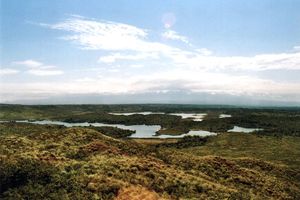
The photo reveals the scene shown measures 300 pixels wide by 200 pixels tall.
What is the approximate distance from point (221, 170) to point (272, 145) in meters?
59.6

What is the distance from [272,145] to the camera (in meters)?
99.6

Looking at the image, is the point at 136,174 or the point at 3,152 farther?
the point at 3,152

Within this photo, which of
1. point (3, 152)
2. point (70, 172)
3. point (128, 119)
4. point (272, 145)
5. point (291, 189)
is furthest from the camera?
point (128, 119)

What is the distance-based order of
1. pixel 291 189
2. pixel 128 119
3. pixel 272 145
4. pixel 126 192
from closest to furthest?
pixel 126 192, pixel 291 189, pixel 272 145, pixel 128 119

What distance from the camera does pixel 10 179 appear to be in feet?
105

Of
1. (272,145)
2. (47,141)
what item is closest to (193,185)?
(47,141)

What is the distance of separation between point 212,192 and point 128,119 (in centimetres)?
16097

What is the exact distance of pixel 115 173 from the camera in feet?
115

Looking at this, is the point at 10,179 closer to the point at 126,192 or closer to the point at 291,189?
the point at 126,192

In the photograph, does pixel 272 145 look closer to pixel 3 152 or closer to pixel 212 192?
pixel 212 192

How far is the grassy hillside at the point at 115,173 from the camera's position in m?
30.8

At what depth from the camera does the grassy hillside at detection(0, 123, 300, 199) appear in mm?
30800

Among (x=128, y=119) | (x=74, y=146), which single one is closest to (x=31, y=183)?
(x=74, y=146)

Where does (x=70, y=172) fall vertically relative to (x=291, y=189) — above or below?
above
